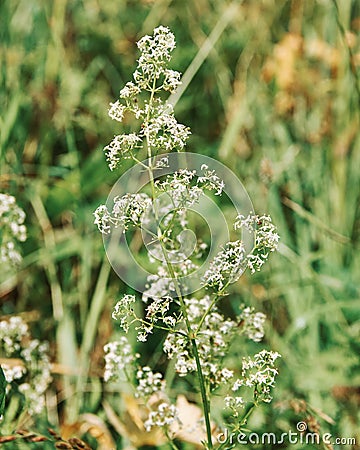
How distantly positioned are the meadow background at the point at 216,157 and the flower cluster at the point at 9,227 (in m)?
0.22

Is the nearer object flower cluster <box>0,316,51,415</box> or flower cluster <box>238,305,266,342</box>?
flower cluster <box>238,305,266,342</box>

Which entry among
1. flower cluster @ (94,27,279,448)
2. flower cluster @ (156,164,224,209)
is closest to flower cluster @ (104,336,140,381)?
flower cluster @ (94,27,279,448)

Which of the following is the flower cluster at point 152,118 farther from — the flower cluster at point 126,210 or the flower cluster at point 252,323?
the flower cluster at point 252,323

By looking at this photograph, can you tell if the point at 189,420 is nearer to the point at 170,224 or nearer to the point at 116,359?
the point at 116,359

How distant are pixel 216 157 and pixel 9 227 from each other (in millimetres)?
769

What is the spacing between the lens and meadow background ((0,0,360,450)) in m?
1.61

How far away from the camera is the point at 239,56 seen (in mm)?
2637

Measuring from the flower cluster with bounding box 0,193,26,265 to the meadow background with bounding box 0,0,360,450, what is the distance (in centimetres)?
22

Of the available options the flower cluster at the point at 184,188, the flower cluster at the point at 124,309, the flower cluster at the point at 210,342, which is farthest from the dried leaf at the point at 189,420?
the flower cluster at the point at 184,188

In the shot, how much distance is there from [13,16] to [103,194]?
74cm

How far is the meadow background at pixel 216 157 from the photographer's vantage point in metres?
1.61

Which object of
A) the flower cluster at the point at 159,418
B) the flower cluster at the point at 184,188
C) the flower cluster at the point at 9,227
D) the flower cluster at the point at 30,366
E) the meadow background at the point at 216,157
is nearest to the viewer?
the flower cluster at the point at 184,188

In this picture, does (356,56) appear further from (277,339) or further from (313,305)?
(277,339)

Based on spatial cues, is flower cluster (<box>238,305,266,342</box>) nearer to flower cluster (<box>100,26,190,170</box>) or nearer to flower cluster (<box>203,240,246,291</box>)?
flower cluster (<box>203,240,246,291</box>)
